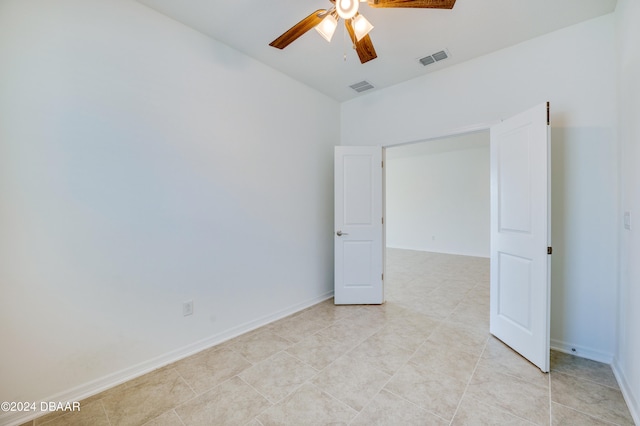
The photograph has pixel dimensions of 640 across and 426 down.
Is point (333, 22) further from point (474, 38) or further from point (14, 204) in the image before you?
point (14, 204)

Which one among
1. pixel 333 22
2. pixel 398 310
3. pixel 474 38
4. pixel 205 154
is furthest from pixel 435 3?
pixel 398 310

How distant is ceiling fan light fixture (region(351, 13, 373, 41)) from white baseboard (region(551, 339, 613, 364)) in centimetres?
309

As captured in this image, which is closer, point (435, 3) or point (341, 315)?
point (435, 3)

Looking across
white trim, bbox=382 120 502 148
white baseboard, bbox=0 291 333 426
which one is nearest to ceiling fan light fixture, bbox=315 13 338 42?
white trim, bbox=382 120 502 148

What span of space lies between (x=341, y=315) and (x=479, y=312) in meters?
1.69

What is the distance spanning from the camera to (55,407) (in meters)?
1.62

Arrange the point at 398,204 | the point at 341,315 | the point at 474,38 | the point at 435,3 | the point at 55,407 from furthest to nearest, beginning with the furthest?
the point at 398,204
the point at 341,315
the point at 474,38
the point at 55,407
the point at 435,3

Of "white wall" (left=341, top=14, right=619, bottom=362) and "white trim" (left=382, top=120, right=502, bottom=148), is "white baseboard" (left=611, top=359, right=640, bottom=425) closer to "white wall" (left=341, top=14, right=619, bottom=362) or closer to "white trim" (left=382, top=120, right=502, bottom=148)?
"white wall" (left=341, top=14, right=619, bottom=362)

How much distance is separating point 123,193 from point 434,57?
321 centimetres

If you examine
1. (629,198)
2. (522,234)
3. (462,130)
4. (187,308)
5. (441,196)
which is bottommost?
(187,308)

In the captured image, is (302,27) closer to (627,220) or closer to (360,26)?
(360,26)

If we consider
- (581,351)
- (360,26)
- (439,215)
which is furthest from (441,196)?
(360,26)

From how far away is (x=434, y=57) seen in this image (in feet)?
8.75

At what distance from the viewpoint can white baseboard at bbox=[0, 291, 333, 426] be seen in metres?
1.54
